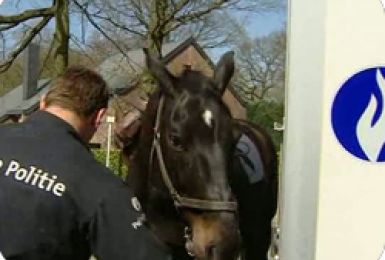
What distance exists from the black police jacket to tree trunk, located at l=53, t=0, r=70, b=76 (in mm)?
4550

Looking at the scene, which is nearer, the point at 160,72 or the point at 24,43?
the point at 160,72

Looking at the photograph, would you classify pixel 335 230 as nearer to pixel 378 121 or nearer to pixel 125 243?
pixel 378 121

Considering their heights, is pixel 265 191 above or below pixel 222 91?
below

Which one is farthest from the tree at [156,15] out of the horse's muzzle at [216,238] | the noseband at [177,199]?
the horse's muzzle at [216,238]

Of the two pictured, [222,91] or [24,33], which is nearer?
[222,91]

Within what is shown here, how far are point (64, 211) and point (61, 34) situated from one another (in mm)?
4941

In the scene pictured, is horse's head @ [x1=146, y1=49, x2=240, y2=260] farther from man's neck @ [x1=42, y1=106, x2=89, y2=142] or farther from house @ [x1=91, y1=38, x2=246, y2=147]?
man's neck @ [x1=42, y1=106, x2=89, y2=142]

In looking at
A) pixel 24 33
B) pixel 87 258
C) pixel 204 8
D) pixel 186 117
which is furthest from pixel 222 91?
pixel 24 33

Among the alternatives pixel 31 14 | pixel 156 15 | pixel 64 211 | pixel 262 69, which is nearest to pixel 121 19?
pixel 31 14

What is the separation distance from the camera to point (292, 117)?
1.76 metres

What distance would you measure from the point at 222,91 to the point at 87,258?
1.62 metres

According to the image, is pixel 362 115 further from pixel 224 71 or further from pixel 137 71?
pixel 137 71

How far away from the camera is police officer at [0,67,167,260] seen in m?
1.93

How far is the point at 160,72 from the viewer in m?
3.51
